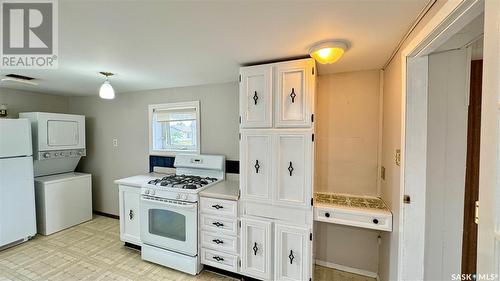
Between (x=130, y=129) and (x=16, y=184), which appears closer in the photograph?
(x=16, y=184)

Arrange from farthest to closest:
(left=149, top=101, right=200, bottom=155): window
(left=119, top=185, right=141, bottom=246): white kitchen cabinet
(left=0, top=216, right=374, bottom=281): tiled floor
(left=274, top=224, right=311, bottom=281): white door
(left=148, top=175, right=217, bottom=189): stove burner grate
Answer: (left=149, top=101, right=200, bottom=155): window, (left=119, top=185, right=141, bottom=246): white kitchen cabinet, (left=148, top=175, right=217, bottom=189): stove burner grate, (left=0, top=216, right=374, bottom=281): tiled floor, (left=274, top=224, right=311, bottom=281): white door

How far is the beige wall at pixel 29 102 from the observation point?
10.2 ft

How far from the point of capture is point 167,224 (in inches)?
91.5

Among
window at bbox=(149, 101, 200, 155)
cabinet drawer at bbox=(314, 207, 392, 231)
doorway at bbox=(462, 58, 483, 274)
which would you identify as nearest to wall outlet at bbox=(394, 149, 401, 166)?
cabinet drawer at bbox=(314, 207, 392, 231)

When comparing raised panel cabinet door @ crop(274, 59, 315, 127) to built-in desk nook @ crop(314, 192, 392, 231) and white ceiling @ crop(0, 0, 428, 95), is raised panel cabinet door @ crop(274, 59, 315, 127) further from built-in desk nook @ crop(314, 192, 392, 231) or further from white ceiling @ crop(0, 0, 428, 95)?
built-in desk nook @ crop(314, 192, 392, 231)

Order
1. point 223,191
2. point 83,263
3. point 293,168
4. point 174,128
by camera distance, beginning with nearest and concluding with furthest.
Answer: point 293,168 < point 223,191 < point 83,263 < point 174,128

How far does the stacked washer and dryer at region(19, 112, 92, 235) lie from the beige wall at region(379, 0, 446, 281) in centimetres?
426

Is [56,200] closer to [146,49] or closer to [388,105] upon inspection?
[146,49]

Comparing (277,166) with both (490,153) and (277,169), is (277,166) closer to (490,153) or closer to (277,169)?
(277,169)

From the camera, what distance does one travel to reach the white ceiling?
110 centimetres

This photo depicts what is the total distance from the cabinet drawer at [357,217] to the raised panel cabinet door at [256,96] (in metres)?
0.94

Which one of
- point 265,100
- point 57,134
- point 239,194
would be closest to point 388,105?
point 265,100

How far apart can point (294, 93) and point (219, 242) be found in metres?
1.65

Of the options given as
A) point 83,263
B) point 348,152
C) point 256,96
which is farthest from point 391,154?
point 83,263
